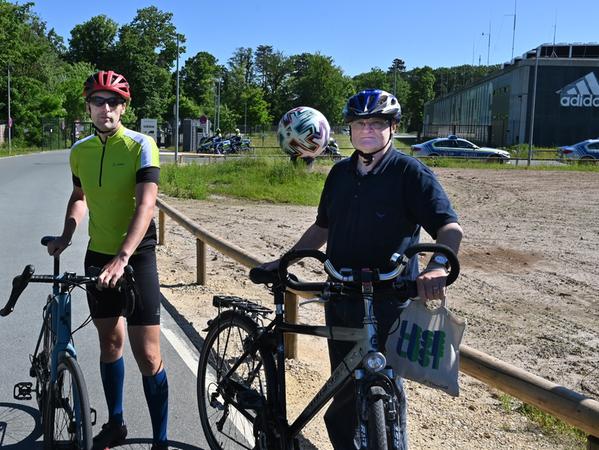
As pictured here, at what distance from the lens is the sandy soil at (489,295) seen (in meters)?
4.89

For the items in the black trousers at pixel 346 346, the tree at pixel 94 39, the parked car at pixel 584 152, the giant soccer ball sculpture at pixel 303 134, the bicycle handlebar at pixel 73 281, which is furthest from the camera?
the tree at pixel 94 39

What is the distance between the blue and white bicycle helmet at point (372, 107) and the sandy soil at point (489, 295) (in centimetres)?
214

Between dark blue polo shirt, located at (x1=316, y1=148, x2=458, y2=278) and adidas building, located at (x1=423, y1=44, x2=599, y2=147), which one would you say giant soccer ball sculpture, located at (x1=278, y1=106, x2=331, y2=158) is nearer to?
dark blue polo shirt, located at (x1=316, y1=148, x2=458, y2=278)

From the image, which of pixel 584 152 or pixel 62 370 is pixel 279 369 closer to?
pixel 62 370

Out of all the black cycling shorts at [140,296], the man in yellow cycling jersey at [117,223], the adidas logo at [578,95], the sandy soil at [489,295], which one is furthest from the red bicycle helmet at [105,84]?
the adidas logo at [578,95]

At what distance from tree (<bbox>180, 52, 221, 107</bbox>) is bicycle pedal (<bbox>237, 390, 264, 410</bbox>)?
102013mm

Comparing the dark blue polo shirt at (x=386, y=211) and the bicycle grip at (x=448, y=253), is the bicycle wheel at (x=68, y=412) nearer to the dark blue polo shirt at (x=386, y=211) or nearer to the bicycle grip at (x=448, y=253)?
the dark blue polo shirt at (x=386, y=211)

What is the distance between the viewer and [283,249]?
12.7 m

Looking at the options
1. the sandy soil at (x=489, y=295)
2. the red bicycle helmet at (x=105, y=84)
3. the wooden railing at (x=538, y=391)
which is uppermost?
the red bicycle helmet at (x=105, y=84)

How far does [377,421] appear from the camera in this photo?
8.45ft

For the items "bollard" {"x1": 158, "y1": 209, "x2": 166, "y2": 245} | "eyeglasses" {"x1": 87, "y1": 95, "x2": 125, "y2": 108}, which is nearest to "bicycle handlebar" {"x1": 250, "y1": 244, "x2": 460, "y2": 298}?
"eyeglasses" {"x1": 87, "y1": 95, "x2": 125, "y2": 108}

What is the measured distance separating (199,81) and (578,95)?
60972mm

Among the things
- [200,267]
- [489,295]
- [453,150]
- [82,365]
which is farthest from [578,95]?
[82,365]

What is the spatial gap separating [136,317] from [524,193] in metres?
23.3
